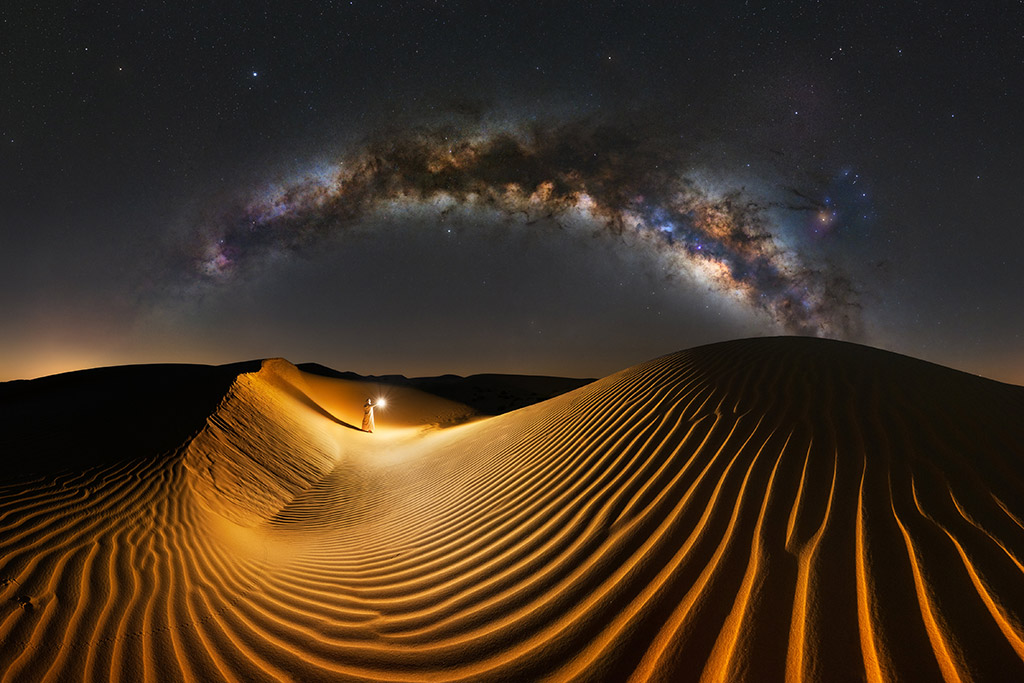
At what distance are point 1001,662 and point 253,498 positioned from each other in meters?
7.20

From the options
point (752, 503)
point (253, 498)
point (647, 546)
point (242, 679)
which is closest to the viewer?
point (242, 679)

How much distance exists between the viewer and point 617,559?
2504 millimetres

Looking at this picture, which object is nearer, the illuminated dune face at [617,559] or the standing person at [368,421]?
the illuminated dune face at [617,559]

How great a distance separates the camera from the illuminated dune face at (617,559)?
176cm

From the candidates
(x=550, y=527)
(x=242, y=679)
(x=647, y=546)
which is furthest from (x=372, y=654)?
(x=647, y=546)

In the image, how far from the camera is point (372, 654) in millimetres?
2188

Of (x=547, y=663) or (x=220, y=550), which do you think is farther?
(x=220, y=550)

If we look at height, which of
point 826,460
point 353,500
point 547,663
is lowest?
point 353,500

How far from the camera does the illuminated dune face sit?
69.3 inches

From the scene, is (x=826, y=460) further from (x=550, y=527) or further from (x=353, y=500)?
(x=353, y=500)

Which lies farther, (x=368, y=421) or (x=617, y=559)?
(x=368, y=421)

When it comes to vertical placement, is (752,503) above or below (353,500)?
above

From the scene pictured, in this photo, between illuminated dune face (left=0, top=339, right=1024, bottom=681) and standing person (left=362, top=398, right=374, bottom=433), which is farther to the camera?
standing person (left=362, top=398, right=374, bottom=433)

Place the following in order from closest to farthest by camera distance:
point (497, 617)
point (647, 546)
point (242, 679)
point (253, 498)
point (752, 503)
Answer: point (242, 679) → point (497, 617) → point (647, 546) → point (752, 503) → point (253, 498)
